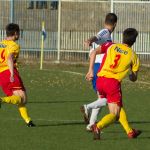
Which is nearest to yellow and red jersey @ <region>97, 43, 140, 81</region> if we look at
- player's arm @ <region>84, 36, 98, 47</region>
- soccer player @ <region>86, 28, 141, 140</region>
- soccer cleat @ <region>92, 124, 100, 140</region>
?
soccer player @ <region>86, 28, 141, 140</region>

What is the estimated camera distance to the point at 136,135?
13461mm

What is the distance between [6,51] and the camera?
590 inches

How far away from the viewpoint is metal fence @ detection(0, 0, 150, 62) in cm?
3581

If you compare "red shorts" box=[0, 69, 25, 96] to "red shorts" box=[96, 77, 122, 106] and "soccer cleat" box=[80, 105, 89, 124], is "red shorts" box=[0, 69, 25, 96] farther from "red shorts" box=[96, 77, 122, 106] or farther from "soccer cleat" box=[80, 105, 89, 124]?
"red shorts" box=[96, 77, 122, 106]

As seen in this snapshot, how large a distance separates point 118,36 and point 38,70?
6.41 metres

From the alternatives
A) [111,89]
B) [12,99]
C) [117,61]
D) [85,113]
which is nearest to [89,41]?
[117,61]

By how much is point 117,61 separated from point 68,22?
23.8 meters

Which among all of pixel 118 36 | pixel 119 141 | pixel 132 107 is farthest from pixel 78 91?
pixel 118 36

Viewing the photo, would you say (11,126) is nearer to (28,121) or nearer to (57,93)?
(28,121)

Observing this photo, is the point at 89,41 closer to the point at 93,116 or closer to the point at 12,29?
the point at 93,116

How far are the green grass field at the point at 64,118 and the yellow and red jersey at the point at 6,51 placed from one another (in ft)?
3.24

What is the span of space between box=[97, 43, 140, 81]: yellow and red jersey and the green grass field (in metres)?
0.99

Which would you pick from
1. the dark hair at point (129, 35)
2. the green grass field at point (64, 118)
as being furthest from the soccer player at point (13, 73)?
the dark hair at point (129, 35)

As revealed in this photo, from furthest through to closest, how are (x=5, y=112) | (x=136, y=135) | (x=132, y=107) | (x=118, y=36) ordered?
1. (x=118, y=36)
2. (x=132, y=107)
3. (x=5, y=112)
4. (x=136, y=135)
